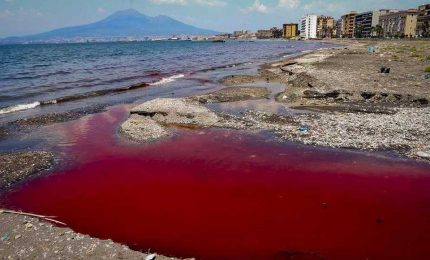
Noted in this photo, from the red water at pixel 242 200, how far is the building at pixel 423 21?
164722mm

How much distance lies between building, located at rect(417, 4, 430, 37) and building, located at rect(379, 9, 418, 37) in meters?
3.01

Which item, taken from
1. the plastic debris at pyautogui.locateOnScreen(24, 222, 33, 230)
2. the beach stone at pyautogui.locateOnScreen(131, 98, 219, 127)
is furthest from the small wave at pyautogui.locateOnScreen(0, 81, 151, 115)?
the plastic debris at pyautogui.locateOnScreen(24, 222, 33, 230)

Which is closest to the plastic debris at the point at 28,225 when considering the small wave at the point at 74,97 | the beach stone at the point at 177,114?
the beach stone at the point at 177,114

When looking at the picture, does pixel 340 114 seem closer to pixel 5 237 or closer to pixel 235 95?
pixel 235 95

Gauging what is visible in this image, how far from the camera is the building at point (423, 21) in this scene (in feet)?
479

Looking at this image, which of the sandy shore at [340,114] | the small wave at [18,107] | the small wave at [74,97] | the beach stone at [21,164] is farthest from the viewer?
the small wave at [74,97]

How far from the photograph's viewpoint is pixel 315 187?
474 inches

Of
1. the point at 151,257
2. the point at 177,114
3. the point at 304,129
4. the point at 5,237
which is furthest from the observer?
the point at 177,114

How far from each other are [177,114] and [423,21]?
178m

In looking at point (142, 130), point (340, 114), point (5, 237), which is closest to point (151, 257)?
point (5, 237)

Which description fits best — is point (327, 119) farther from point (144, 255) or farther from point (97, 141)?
point (144, 255)

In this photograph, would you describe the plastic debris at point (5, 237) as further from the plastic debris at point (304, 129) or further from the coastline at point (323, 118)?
the plastic debris at point (304, 129)

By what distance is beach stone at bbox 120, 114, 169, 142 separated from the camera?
17656mm

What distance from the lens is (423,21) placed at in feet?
516
